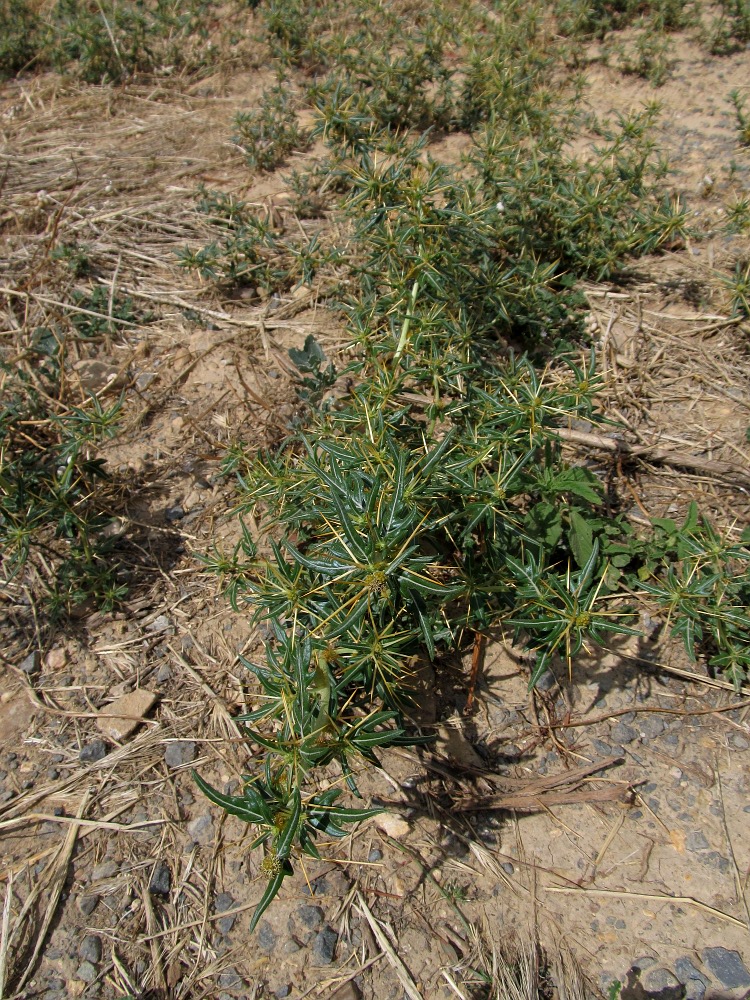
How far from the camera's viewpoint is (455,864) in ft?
6.99

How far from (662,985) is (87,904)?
1649 millimetres

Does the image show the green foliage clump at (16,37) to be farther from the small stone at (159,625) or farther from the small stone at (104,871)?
the small stone at (104,871)

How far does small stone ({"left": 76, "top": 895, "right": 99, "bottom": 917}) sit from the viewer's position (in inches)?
81.2

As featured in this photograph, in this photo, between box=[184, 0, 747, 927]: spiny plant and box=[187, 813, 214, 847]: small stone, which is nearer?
box=[184, 0, 747, 927]: spiny plant

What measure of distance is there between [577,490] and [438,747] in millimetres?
1020

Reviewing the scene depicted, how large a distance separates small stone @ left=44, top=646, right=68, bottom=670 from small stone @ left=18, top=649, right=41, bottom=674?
3 cm

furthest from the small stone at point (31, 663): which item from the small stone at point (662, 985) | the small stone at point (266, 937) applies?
the small stone at point (662, 985)

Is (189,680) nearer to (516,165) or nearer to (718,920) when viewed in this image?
(718,920)

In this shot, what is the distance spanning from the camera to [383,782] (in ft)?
7.45

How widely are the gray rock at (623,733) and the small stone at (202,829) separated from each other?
1.37 m

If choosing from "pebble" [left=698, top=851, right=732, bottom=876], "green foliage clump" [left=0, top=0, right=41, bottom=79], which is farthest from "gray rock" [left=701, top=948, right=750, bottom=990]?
"green foliage clump" [left=0, top=0, right=41, bottom=79]

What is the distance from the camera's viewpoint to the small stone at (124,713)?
2434 mm

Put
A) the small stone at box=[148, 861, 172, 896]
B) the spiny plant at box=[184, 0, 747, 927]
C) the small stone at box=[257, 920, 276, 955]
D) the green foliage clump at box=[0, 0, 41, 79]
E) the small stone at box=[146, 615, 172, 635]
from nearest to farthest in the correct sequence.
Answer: the spiny plant at box=[184, 0, 747, 927] → the small stone at box=[257, 920, 276, 955] → the small stone at box=[148, 861, 172, 896] → the small stone at box=[146, 615, 172, 635] → the green foliage clump at box=[0, 0, 41, 79]

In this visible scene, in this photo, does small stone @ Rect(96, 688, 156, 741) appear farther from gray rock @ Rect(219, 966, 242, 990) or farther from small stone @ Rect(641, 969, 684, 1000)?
small stone @ Rect(641, 969, 684, 1000)
